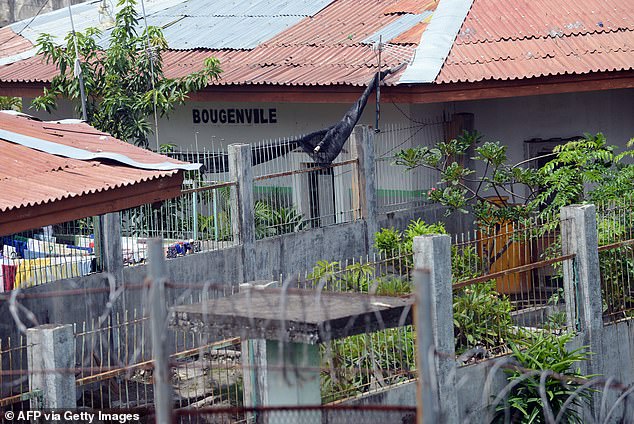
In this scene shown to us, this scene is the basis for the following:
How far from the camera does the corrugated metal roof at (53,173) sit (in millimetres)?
9398

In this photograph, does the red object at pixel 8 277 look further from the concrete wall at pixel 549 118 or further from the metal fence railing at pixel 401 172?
the concrete wall at pixel 549 118

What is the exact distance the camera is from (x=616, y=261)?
11.8m

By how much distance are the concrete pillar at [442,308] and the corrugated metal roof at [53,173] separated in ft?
8.27

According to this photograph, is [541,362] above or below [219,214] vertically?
below

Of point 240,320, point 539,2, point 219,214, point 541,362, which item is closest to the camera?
point 240,320

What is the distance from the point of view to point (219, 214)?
12922 millimetres

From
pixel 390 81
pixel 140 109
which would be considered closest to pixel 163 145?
pixel 140 109

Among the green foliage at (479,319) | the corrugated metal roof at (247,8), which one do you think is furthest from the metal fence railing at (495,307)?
the corrugated metal roof at (247,8)

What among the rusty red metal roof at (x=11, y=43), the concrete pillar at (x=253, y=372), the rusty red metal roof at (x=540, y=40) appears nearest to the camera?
the concrete pillar at (x=253, y=372)

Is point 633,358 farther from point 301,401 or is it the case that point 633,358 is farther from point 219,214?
point 301,401

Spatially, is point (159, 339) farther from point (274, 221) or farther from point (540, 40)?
point (540, 40)

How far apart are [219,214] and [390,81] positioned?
320 cm

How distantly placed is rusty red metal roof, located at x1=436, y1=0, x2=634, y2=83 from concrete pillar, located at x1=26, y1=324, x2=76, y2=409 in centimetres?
758

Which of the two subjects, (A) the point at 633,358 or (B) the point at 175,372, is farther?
(A) the point at 633,358
